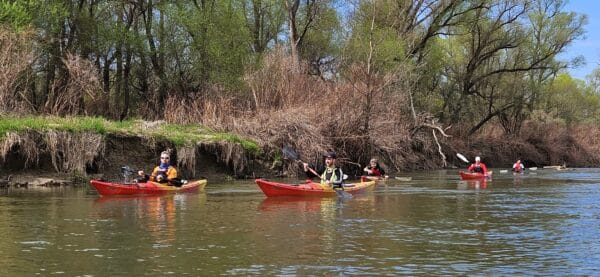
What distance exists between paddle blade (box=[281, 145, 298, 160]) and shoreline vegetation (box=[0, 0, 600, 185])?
1.13ft

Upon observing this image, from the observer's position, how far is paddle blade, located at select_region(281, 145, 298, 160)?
2753 centimetres

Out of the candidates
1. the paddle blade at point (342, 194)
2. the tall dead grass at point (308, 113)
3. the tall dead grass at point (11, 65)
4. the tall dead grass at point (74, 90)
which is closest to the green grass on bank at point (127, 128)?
the tall dead grass at point (308, 113)

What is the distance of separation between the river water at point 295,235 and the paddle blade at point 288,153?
8.64m

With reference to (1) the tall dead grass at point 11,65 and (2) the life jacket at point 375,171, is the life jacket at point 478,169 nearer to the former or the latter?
(2) the life jacket at point 375,171

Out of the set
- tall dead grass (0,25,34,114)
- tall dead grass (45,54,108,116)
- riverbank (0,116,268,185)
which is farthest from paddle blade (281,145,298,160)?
tall dead grass (0,25,34,114)

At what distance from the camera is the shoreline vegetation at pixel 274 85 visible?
83.4 ft

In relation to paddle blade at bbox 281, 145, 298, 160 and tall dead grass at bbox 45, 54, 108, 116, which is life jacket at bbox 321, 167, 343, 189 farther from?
tall dead grass at bbox 45, 54, 108, 116

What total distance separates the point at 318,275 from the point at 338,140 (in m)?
21.6

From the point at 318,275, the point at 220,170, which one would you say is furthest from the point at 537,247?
the point at 220,170

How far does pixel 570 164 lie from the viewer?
49.7 metres

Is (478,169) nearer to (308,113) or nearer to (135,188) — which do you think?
(308,113)

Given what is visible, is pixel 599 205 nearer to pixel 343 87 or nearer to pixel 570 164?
pixel 343 87

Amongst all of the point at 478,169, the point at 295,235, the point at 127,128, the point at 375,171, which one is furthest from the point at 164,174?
the point at 478,169

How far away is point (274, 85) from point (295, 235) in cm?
1961
